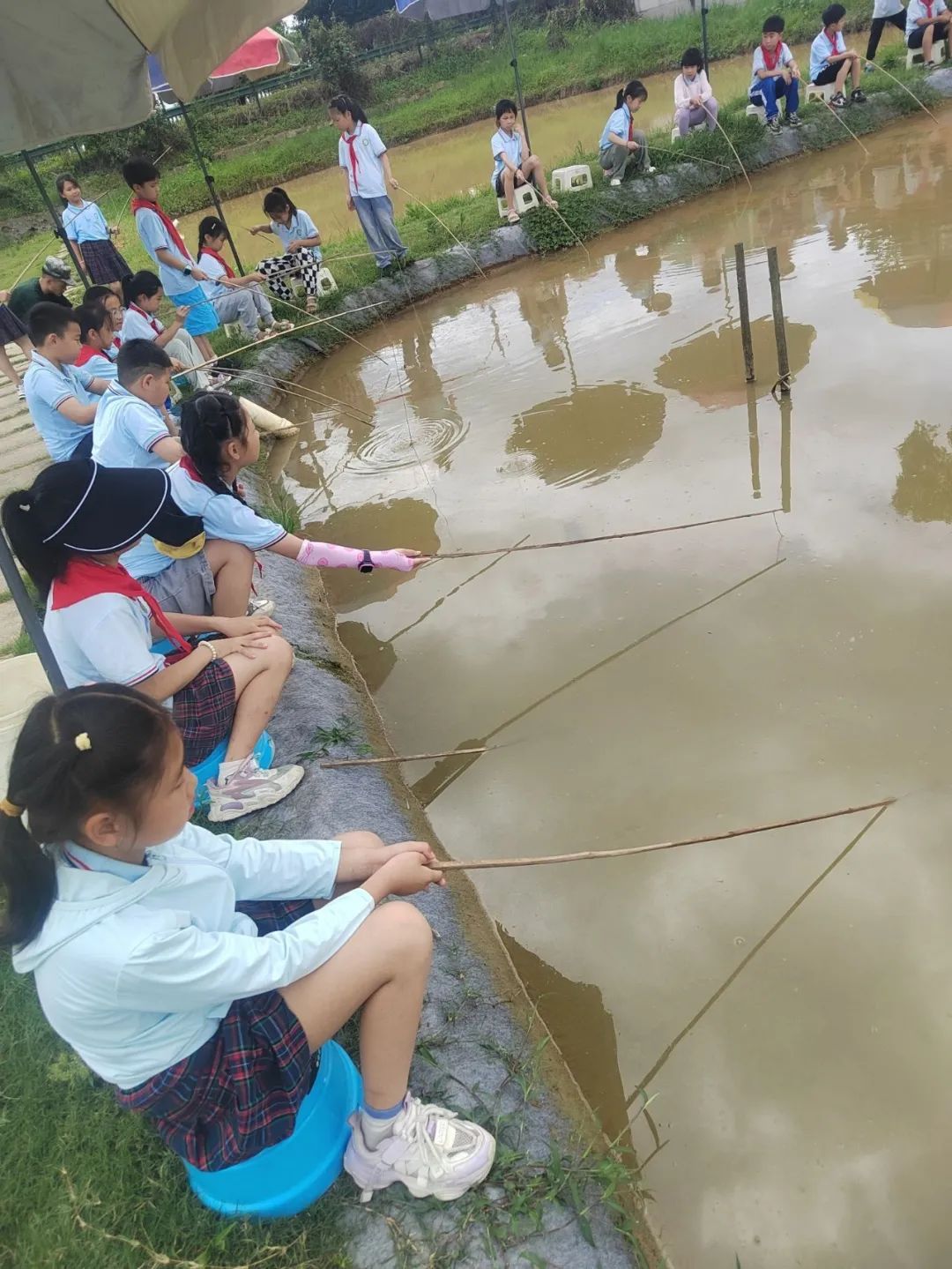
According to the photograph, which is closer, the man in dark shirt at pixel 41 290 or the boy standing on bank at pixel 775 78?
the man in dark shirt at pixel 41 290

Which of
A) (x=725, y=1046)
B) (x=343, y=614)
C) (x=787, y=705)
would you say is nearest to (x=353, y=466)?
(x=343, y=614)

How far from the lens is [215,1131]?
1.50 meters

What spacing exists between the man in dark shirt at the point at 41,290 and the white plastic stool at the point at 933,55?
34.0 ft

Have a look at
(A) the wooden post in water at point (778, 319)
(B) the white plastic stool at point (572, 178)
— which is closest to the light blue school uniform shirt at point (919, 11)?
(B) the white plastic stool at point (572, 178)

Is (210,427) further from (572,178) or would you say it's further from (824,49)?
(824,49)

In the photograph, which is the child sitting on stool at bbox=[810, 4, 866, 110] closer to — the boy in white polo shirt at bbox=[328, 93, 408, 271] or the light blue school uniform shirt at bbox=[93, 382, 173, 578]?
the boy in white polo shirt at bbox=[328, 93, 408, 271]

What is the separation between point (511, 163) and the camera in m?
8.49

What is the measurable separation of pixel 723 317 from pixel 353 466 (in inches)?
107

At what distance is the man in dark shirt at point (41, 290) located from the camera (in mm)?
5793

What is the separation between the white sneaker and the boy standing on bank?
10.8 meters

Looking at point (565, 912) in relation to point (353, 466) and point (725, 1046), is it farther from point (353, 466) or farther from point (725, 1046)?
point (353, 466)

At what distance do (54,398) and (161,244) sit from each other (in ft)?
8.47

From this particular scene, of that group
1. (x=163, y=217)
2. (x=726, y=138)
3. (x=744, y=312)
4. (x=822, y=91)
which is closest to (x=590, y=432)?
(x=744, y=312)

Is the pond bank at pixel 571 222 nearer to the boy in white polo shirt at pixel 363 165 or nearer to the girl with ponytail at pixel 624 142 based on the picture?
the girl with ponytail at pixel 624 142
